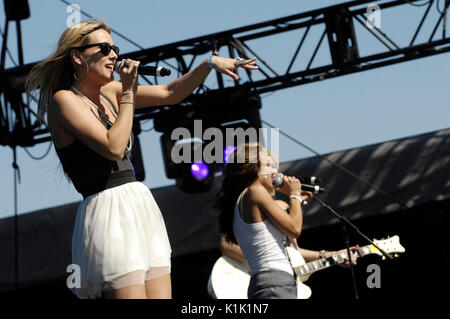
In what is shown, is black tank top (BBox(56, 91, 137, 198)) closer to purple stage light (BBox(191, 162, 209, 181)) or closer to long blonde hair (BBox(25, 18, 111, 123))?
long blonde hair (BBox(25, 18, 111, 123))

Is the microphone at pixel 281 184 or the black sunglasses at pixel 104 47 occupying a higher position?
the microphone at pixel 281 184

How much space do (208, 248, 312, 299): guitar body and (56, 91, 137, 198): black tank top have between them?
2720 millimetres

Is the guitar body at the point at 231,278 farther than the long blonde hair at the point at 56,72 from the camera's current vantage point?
Yes

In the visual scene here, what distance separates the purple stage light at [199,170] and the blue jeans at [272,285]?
274cm

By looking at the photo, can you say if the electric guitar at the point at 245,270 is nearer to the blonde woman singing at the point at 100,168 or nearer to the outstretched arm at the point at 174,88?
the outstretched arm at the point at 174,88

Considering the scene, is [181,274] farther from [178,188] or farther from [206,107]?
[206,107]

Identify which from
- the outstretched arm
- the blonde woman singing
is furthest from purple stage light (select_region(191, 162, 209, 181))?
the blonde woman singing

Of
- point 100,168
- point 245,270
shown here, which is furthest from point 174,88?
point 245,270

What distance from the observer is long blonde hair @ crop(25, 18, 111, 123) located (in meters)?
2.37

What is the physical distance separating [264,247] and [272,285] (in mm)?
211

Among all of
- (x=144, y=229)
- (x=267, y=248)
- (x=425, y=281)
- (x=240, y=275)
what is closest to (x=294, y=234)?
(x=267, y=248)

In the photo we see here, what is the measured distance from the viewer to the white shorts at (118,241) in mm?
2100

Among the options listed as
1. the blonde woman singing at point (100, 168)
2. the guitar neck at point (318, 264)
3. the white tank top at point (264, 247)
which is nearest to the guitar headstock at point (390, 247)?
the guitar neck at point (318, 264)

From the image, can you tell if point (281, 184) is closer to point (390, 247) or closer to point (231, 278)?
point (231, 278)
